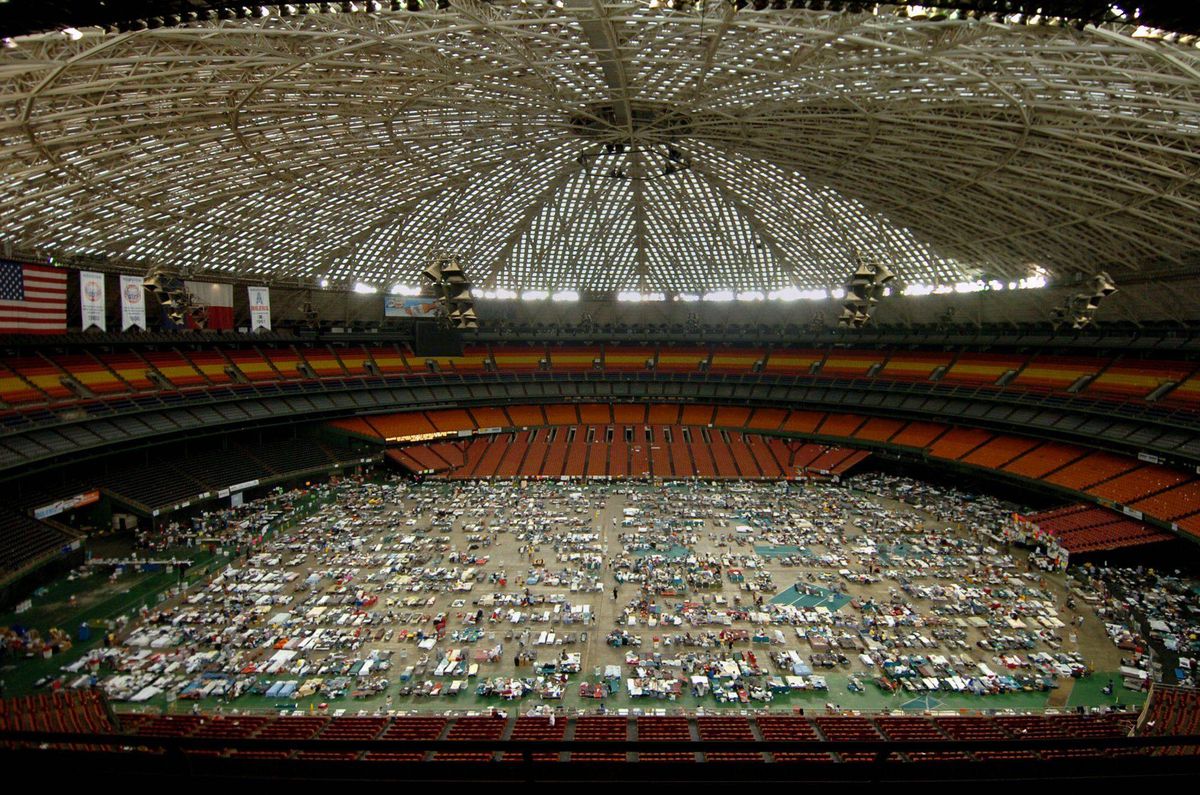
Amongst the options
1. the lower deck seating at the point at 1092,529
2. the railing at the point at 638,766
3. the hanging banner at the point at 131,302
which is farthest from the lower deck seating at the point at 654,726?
the hanging banner at the point at 131,302

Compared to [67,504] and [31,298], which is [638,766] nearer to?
[31,298]

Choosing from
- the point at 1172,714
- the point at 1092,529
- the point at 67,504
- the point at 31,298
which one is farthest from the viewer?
the point at 1092,529

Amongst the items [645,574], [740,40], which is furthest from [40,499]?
[740,40]

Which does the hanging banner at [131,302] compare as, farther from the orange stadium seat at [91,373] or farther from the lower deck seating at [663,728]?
the lower deck seating at [663,728]

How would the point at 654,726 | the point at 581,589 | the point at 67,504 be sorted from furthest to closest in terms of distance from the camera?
1. the point at 67,504
2. the point at 581,589
3. the point at 654,726

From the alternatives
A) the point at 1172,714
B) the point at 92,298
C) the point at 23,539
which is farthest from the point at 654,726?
the point at 92,298

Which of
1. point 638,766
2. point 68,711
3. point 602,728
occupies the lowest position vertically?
point 68,711

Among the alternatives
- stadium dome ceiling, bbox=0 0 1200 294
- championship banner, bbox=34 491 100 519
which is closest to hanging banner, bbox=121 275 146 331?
stadium dome ceiling, bbox=0 0 1200 294
